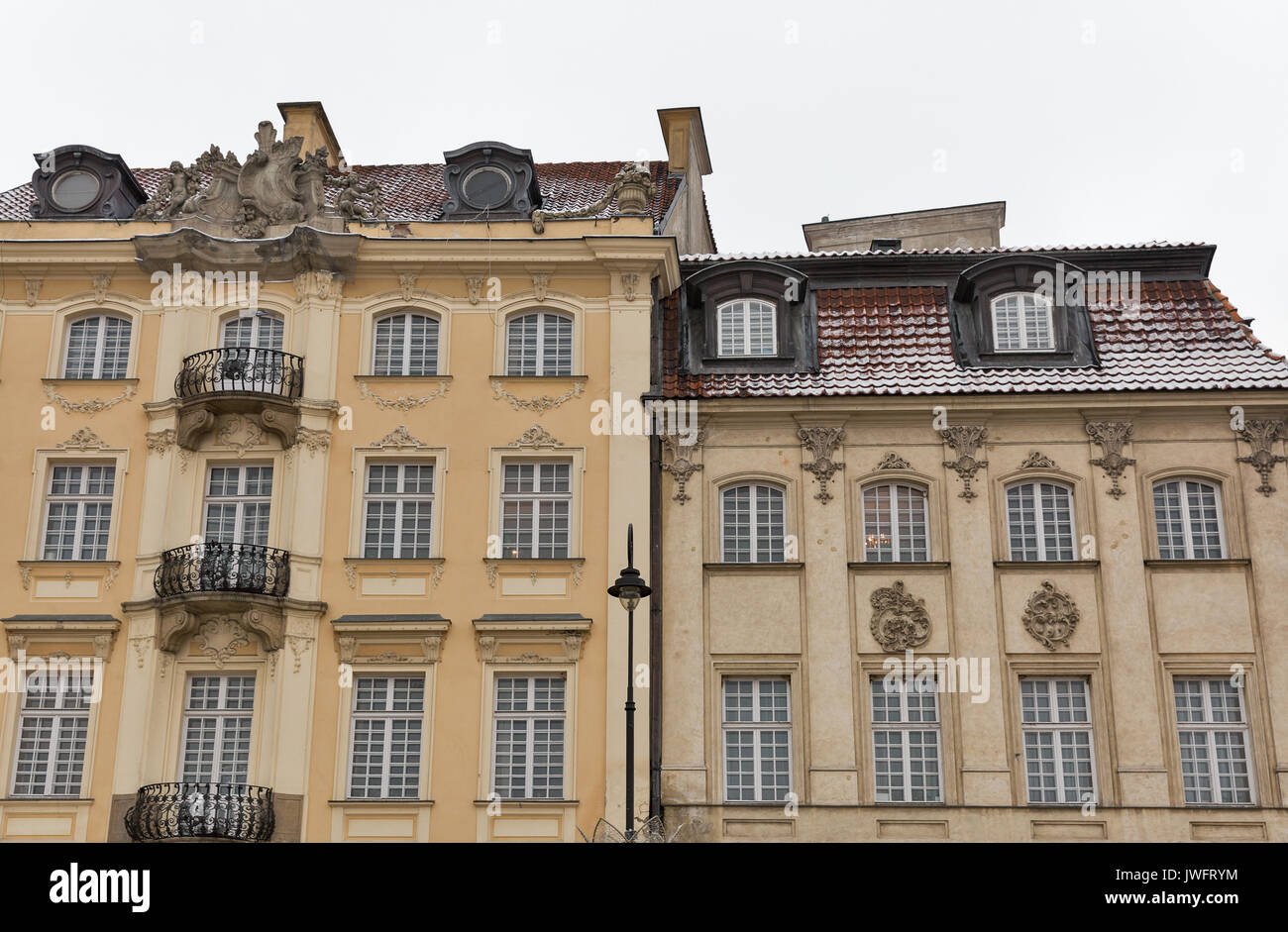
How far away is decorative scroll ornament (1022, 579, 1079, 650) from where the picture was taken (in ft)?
76.0

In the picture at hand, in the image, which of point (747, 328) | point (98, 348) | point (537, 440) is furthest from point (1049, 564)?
point (98, 348)

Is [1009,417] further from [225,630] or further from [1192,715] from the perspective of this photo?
[225,630]

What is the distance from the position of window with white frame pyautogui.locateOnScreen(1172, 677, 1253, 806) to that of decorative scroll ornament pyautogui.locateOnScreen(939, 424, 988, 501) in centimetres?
440

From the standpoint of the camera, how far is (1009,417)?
2452cm

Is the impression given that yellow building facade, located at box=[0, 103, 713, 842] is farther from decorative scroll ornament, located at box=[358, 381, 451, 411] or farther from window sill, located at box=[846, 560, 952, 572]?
window sill, located at box=[846, 560, 952, 572]

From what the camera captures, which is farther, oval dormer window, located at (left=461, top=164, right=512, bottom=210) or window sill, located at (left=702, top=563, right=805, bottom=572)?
oval dormer window, located at (left=461, top=164, right=512, bottom=210)

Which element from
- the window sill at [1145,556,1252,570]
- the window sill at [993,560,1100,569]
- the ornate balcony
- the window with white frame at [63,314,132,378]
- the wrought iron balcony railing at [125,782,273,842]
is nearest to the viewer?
the wrought iron balcony railing at [125,782,273,842]

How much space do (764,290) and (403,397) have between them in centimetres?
656

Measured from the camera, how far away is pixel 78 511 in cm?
2456

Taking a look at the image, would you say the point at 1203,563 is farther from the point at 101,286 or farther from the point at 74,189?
the point at 74,189

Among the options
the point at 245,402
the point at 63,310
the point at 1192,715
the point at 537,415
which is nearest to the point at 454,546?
the point at 537,415

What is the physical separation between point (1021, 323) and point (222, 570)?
547 inches

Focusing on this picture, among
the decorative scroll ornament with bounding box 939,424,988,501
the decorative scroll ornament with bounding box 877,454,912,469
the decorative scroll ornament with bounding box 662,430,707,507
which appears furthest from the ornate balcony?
the decorative scroll ornament with bounding box 939,424,988,501

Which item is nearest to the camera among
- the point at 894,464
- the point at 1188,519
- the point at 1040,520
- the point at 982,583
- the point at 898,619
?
the point at 898,619
